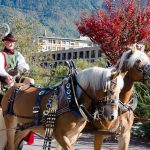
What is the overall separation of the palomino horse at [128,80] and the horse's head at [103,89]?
0.59 m

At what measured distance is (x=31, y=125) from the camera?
6.49m

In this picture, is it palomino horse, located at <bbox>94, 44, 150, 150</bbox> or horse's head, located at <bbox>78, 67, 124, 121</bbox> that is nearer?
horse's head, located at <bbox>78, 67, 124, 121</bbox>

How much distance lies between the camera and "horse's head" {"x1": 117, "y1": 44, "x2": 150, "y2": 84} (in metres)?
6.57

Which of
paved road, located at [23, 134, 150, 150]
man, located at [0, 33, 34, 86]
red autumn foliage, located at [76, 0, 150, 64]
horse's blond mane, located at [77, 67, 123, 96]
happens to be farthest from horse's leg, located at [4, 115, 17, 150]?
red autumn foliage, located at [76, 0, 150, 64]

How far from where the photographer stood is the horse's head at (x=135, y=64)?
6570mm

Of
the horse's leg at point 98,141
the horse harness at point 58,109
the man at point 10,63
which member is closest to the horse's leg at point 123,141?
the horse's leg at point 98,141

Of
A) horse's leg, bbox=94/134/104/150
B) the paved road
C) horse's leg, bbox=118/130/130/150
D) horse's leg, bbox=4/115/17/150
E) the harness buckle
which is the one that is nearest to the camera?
the harness buckle

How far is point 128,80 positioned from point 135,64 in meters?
0.29

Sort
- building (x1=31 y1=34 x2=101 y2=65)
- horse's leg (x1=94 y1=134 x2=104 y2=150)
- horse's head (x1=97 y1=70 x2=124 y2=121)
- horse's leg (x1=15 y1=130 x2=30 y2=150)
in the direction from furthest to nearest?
building (x1=31 y1=34 x2=101 y2=65) → horse's leg (x1=15 y1=130 x2=30 y2=150) → horse's leg (x1=94 y1=134 x2=104 y2=150) → horse's head (x1=97 y1=70 x2=124 y2=121)

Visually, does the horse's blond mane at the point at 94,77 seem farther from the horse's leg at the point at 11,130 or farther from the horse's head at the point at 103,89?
the horse's leg at the point at 11,130

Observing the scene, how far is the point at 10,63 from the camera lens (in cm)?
750

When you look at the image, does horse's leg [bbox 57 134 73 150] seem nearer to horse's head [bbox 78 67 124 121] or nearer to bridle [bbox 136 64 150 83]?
horse's head [bbox 78 67 124 121]

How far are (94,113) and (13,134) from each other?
1.76 m

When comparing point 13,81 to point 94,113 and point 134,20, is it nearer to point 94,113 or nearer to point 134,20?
point 94,113
